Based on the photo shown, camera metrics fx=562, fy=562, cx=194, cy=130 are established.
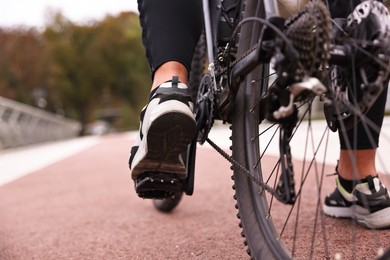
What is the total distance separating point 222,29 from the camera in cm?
168

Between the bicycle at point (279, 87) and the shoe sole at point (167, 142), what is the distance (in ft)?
0.38

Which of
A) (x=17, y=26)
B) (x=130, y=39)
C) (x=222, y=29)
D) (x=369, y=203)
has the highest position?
(x=130, y=39)

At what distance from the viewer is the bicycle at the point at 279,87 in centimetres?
106

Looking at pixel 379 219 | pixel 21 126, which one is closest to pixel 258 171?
pixel 379 219

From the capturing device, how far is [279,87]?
1.17 meters

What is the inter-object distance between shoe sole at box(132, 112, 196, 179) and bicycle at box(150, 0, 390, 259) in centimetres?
12

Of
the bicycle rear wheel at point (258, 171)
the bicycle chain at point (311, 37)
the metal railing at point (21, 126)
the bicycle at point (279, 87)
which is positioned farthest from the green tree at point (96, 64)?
the bicycle chain at point (311, 37)

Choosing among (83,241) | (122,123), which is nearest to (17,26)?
(122,123)

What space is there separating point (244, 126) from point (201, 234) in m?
0.94

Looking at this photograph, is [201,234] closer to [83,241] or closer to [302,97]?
[83,241]

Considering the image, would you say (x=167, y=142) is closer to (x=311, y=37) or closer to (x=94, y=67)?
(x=311, y=37)

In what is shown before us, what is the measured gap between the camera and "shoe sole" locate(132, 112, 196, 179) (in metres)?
1.44

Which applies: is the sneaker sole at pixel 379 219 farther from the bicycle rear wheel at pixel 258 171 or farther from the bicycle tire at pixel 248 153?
the bicycle tire at pixel 248 153

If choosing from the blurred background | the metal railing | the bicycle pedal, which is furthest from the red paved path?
the blurred background
